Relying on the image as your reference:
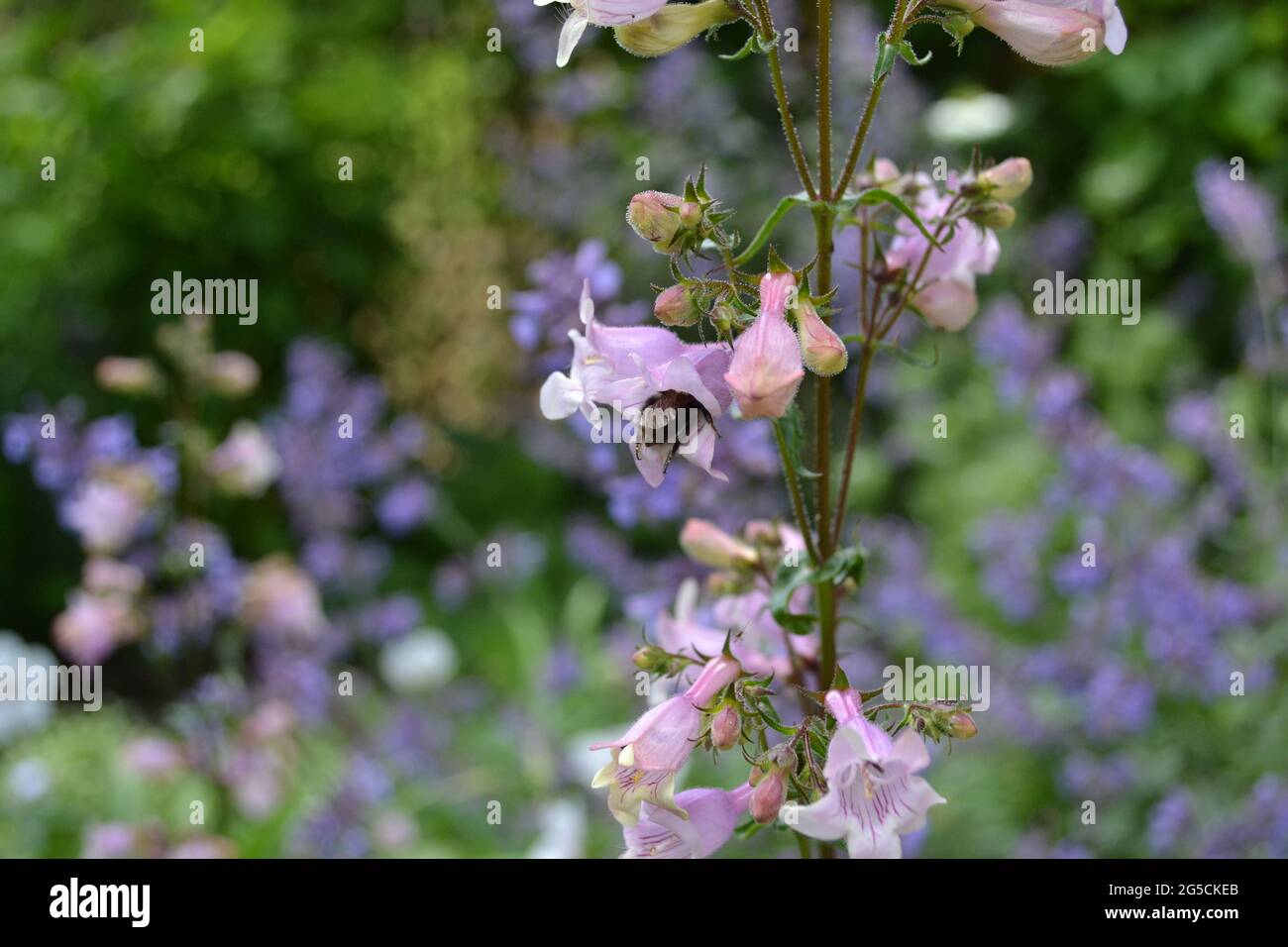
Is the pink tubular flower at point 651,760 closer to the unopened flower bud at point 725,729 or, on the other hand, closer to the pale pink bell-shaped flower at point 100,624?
the unopened flower bud at point 725,729

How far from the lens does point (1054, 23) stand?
41.5 inches

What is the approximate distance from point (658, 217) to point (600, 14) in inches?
7.6

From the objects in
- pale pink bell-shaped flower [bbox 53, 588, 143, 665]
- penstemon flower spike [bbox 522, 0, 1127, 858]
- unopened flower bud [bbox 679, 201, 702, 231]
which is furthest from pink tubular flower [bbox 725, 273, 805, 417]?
pale pink bell-shaped flower [bbox 53, 588, 143, 665]

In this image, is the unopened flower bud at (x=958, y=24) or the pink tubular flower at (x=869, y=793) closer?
the pink tubular flower at (x=869, y=793)

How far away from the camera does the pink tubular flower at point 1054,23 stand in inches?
41.5

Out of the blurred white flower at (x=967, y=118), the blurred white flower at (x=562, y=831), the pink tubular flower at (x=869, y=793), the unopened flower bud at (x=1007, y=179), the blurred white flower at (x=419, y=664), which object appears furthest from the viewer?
the blurred white flower at (x=967, y=118)

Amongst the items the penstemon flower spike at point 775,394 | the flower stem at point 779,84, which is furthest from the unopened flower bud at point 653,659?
the flower stem at point 779,84

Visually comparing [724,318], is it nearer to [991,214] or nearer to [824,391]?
[824,391]

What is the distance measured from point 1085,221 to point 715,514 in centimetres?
327

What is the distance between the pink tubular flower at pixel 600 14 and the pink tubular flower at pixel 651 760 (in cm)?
56

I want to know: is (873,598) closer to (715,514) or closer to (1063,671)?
(1063,671)

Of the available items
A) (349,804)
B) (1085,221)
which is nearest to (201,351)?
(349,804)

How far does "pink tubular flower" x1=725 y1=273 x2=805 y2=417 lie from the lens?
943mm

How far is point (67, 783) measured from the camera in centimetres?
326
